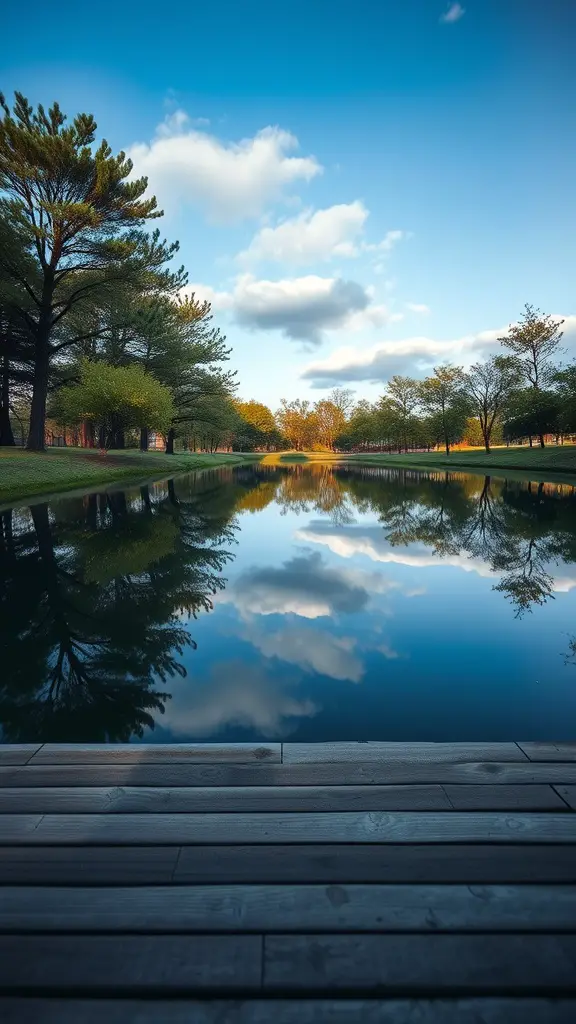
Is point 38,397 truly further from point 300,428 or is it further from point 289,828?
point 300,428

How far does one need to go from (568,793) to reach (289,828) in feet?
4.59

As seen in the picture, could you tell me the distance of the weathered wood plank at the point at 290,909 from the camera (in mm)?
1494

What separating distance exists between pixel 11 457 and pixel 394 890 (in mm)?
25544

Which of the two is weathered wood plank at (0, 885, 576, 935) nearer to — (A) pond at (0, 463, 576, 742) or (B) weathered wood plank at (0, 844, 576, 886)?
(B) weathered wood plank at (0, 844, 576, 886)

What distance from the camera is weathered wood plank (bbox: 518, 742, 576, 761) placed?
251cm

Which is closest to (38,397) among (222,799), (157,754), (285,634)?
(285,634)

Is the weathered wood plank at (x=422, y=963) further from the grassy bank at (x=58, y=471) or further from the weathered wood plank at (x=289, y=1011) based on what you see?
the grassy bank at (x=58, y=471)

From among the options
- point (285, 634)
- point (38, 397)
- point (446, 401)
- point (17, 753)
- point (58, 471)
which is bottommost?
point (285, 634)

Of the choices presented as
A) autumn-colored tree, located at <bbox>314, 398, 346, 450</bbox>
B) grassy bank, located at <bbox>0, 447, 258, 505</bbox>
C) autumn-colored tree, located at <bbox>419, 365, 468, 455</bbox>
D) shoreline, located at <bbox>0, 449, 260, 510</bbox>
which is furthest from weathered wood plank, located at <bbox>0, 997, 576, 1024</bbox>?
autumn-colored tree, located at <bbox>314, 398, 346, 450</bbox>

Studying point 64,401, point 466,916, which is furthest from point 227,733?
point 64,401

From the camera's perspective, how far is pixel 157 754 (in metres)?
2.60

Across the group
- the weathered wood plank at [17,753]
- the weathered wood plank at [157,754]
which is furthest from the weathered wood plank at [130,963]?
the weathered wood plank at [17,753]

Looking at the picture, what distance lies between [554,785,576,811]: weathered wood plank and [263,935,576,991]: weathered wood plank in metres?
0.80

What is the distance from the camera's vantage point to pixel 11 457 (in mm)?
22422
